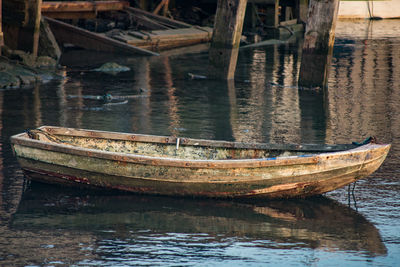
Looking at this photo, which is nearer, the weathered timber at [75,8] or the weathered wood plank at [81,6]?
the weathered wood plank at [81,6]

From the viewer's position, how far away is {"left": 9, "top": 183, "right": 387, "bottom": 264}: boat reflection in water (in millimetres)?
6500

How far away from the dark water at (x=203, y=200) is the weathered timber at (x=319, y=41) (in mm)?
431

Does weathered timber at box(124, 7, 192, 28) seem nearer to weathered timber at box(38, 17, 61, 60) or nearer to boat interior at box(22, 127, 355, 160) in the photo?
weathered timber at box(38, 17, 61, 60)

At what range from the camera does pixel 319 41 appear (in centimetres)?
1416

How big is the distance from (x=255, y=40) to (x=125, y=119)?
14.0 m

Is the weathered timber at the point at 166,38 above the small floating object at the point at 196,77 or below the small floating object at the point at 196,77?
above

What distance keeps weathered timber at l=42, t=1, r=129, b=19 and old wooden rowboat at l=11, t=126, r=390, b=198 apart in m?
14.6

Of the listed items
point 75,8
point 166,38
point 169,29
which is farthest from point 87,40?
point 169,29

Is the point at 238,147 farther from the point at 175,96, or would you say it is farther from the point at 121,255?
the point at 175,96

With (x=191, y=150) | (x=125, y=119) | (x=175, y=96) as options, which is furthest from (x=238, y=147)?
(x=175, y=96)

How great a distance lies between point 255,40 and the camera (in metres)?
25.2

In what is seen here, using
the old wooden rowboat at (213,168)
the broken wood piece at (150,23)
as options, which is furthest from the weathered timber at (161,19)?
the old wooden rowboat at (213,168)

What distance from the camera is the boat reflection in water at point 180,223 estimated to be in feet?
21.3

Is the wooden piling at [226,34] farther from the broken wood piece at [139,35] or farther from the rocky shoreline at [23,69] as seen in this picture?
the broken wood piece at [139,35]
